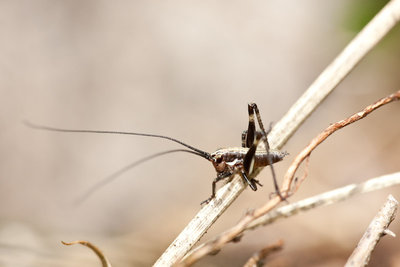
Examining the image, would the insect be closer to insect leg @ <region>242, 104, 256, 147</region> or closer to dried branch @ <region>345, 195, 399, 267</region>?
insect leg @ <region>242, 104, 256, 147</region>

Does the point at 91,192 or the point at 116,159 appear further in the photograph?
the point at 116,159

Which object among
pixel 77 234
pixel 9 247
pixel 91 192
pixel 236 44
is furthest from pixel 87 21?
pixel 9 247

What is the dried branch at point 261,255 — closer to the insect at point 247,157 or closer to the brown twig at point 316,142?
the brown twig at point 316,142

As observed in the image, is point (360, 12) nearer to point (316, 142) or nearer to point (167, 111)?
point (167, 111)

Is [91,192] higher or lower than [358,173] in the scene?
higher

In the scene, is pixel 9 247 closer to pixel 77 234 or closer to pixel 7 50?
pixel 77 234

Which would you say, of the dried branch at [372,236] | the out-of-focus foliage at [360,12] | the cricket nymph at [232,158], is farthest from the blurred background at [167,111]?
the dried branch at [372,236]

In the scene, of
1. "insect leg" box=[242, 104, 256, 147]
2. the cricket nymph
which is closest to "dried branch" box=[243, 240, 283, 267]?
the cricket nymph

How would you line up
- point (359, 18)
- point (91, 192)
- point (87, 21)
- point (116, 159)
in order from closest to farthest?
point (359, 18) < point (91, 192) < point (116, 159) < point (87, 21)
